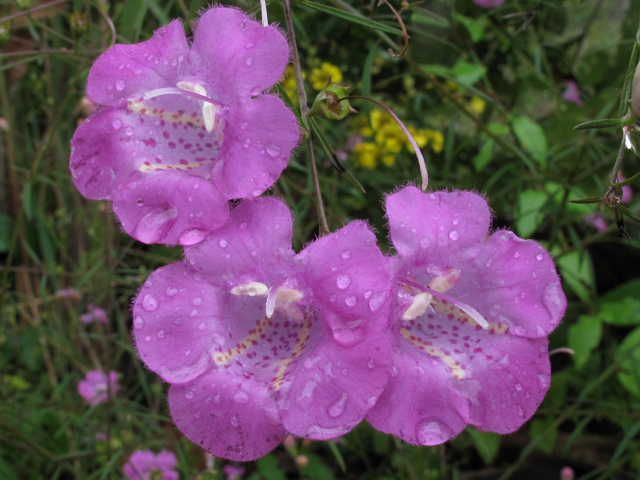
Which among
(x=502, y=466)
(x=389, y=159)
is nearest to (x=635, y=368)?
(x=502, y=466)

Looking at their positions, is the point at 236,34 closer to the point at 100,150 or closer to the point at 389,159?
the point at 100,150

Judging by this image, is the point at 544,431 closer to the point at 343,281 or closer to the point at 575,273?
the point at 575,273

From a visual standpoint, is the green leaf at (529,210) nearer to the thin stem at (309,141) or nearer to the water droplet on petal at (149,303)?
the thin stem at (309,141)

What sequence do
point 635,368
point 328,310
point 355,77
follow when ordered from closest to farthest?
1. point 328,310
2. point 635,368
3. point 355,77

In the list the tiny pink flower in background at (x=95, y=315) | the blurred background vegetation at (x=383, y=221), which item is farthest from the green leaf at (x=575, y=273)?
the tiny pink flower in background at (x=95, y=315)

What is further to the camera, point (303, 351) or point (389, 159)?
point (389, 159)
